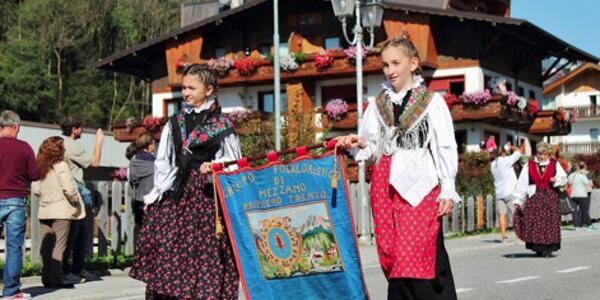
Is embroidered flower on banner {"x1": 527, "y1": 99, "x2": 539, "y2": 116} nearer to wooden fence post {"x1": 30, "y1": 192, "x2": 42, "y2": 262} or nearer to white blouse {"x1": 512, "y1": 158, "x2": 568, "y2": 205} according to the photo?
white blouse {"x1": 512, "y1": 158, "x2": 568, "y2": 205}

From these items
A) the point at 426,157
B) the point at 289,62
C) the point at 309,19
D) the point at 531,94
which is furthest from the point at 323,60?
the point at 426,157

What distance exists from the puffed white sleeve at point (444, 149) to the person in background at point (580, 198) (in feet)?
86.0

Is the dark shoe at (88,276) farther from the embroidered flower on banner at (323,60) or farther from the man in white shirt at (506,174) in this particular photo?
the embroidered flower on banner at (323,60)

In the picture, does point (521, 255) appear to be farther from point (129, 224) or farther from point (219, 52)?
point (219, 52)

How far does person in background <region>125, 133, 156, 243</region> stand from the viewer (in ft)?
50.6

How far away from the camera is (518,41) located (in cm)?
5228

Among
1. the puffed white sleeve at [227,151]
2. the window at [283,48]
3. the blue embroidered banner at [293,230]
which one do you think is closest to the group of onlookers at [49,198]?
the puffed white sleeve at [227,151]

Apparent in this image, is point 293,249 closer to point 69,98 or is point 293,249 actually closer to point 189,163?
point 189,163

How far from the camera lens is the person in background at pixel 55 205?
1359 centimetres

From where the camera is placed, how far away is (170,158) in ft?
27.9

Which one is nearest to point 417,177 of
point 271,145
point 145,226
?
point 145,226

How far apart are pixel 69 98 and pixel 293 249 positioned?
233 ft

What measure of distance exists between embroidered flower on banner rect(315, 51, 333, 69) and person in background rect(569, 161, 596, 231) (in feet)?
57.2

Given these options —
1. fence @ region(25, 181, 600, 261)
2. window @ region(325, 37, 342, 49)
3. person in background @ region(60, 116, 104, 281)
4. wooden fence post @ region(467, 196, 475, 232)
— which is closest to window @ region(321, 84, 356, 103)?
window @ region(325, 37, 342, 49)
